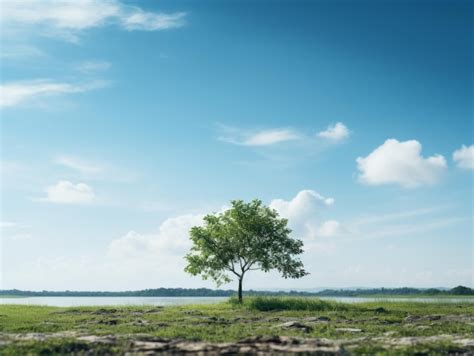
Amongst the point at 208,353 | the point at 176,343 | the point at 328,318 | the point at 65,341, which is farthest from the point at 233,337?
the point at 328,318

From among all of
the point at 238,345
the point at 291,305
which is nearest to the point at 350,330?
the point at 238,345

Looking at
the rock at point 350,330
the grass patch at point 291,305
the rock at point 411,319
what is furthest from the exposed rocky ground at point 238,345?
the grass patch at point 291,305

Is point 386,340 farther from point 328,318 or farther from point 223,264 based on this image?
point 223,264

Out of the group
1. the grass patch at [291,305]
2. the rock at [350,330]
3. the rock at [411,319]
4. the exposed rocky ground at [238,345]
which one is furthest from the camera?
the grass patch at [291,305]

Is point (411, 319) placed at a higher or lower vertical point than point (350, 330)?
higher

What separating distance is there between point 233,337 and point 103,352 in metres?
7.69

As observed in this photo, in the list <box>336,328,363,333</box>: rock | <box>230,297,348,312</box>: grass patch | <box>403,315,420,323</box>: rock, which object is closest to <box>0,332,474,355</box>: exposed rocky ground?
<box>336,328,363,333</box>: rock

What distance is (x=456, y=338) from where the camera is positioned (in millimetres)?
26953

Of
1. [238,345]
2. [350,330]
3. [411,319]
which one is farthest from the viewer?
[411,319]

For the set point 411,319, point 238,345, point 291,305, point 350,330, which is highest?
point 291,305

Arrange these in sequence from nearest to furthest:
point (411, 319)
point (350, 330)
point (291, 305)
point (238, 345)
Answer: point (238, 345) < point (350, 330) < point (411, 319) < point (291, 305)

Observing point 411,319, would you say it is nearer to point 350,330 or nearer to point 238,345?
point 350,330

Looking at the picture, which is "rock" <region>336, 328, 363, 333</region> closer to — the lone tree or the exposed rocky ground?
the exposed rocky ground

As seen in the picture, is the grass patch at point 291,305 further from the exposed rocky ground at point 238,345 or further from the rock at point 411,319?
the exposed rocky ground at point 238,345
